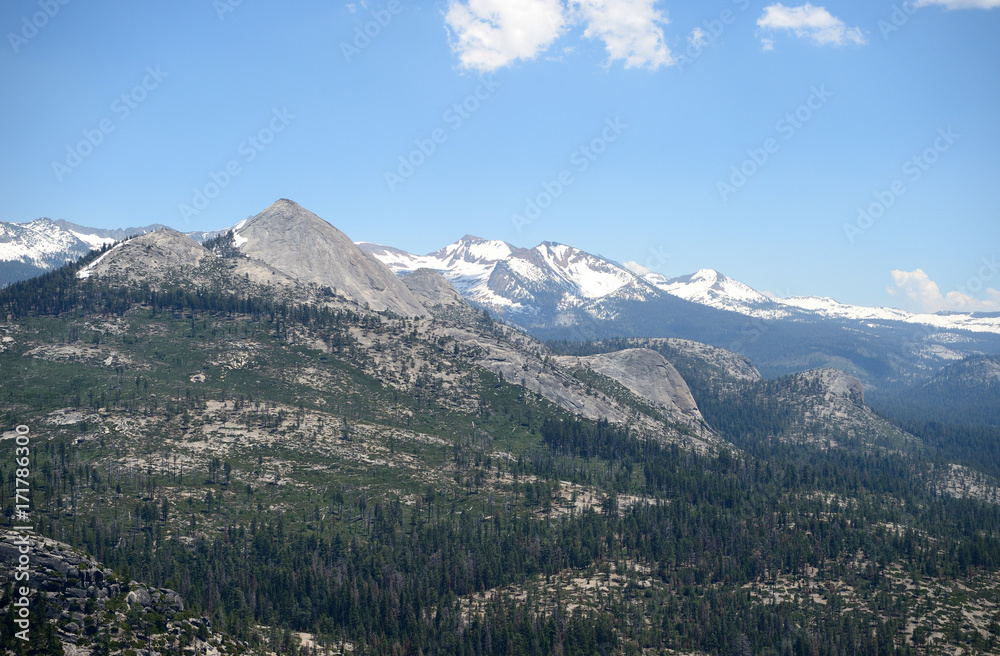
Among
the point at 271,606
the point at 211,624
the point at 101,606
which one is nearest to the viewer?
the point at 101,606

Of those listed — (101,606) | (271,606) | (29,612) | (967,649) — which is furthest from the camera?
(271,606)

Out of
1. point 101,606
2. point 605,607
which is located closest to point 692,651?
point 605,607

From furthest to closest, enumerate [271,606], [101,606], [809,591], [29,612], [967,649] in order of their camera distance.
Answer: [809,591] < [271,606] < [967,649] < [101,606] < [29,612]

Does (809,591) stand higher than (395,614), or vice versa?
(809,591)

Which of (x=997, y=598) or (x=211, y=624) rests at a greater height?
(x=997, y=598)

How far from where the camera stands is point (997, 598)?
18600 centimetres

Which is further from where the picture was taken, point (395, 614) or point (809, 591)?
point (809, 591)

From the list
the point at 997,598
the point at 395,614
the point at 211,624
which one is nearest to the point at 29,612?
the point at 211,624

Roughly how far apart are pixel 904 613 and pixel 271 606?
132983mm

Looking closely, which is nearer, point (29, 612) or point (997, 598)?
point (29, 612)

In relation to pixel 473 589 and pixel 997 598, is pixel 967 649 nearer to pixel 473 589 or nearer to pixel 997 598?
pixel 997 598

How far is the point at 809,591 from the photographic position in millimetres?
194125

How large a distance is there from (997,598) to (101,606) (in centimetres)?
17817

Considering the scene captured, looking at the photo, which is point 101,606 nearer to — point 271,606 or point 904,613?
point 271,606
